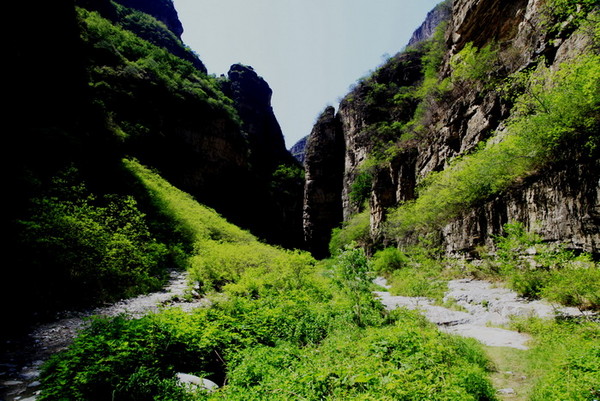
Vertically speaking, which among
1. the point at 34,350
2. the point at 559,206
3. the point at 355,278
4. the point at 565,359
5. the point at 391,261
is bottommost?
the point at 34,350

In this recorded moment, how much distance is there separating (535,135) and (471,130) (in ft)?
24.3

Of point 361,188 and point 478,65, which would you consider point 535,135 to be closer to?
point 478,65

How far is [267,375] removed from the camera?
376 cm

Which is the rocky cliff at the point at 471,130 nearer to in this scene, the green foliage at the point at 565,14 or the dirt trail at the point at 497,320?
the green foliage at the point at 565,14

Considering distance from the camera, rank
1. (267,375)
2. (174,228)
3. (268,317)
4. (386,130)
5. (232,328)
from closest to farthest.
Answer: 1. (267,375)
2. (232,328)
3. (268,317)
4. (174,228)
5. (386,130)

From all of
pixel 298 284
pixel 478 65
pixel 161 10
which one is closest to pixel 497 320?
pixel 298 284

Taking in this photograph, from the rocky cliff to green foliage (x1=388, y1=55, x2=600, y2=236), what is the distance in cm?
47

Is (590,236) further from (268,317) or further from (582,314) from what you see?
(268,317)

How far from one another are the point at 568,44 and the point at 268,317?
44.6 ft

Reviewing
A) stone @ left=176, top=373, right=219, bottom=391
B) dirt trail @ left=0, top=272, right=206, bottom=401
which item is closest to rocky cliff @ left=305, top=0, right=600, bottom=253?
stone @ left=176, top=373, right=219, bottom=391

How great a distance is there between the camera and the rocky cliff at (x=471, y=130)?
7.58m

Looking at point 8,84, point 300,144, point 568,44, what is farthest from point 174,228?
point 300,144

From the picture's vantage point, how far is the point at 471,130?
15.2m

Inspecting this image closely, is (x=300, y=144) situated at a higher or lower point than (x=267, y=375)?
higher
